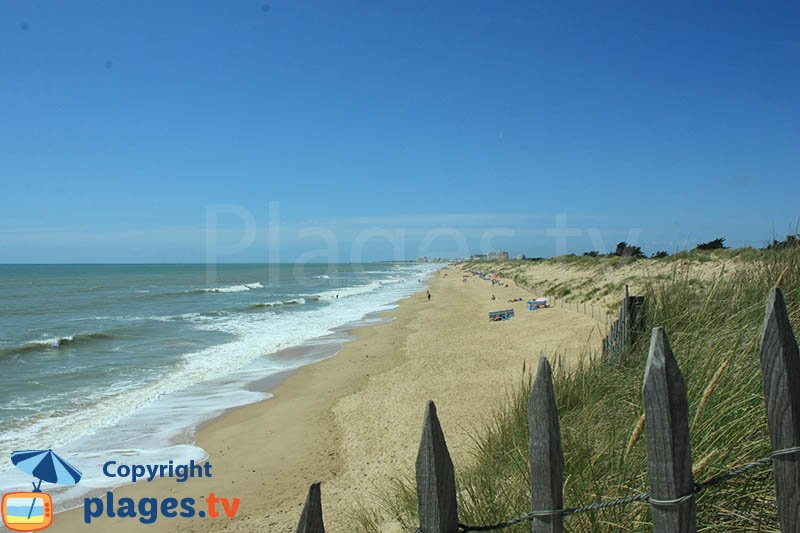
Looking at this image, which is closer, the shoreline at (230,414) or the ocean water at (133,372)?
the shoreline at (230,414)

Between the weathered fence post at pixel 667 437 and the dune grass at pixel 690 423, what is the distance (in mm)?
459

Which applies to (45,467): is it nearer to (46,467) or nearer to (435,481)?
(46,467)

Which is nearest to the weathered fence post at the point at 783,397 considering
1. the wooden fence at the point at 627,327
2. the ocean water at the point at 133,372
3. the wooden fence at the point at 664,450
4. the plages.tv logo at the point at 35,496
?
the wooden fence at the point at 664,450

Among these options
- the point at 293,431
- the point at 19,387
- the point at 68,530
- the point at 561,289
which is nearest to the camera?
the point at 68,530

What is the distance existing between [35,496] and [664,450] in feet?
29.5

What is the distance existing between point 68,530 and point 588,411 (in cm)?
663

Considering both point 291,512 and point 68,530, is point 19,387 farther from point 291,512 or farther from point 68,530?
point 291,512

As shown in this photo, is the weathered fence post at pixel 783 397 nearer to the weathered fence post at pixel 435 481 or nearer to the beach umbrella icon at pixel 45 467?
the weathered fence post at pixel 435 481

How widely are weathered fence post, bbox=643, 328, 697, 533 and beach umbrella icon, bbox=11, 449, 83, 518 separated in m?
8.81

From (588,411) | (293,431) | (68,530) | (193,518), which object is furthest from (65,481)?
(588,411)

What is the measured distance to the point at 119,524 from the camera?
6.73m

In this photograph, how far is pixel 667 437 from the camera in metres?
1.54

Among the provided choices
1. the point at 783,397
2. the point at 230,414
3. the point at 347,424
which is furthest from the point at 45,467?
the point at 783,397

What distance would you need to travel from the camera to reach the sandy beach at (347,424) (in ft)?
22.5
